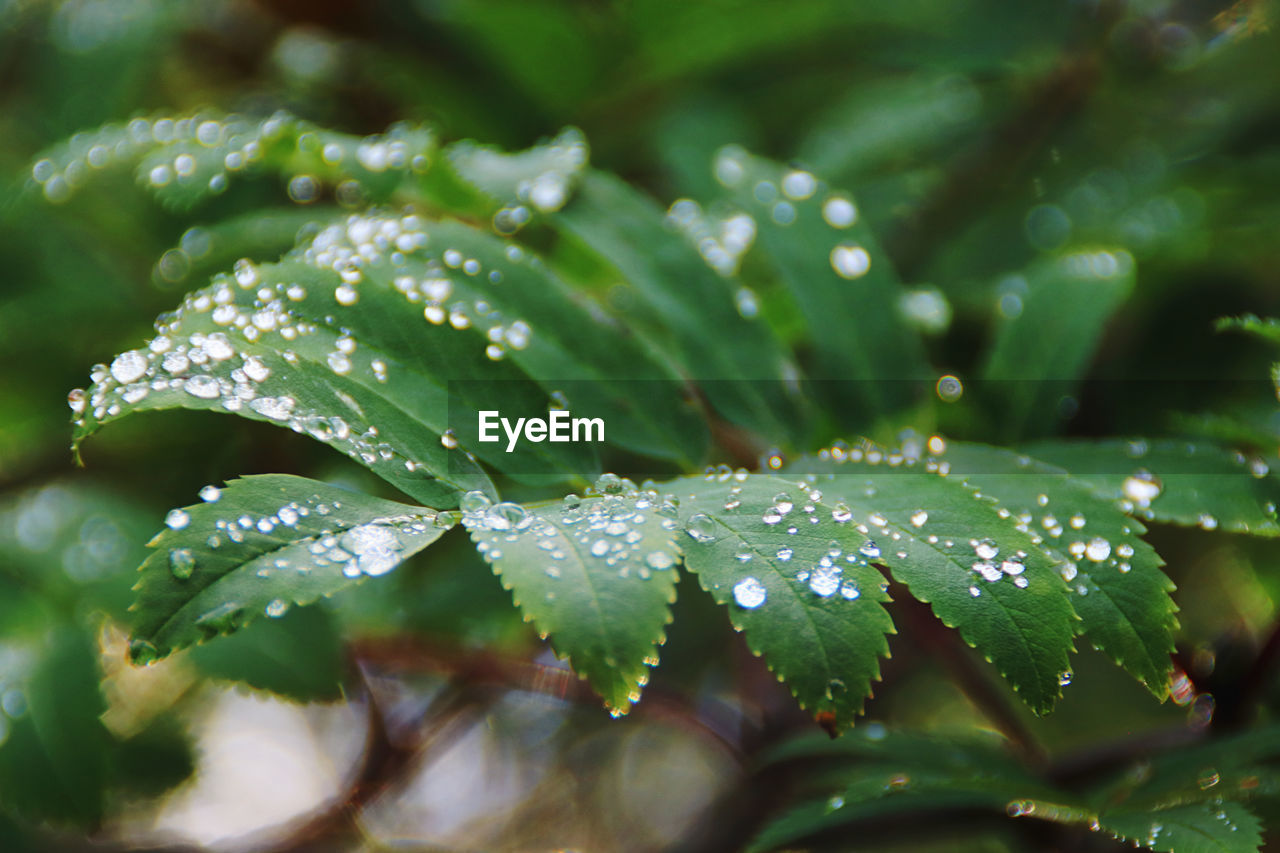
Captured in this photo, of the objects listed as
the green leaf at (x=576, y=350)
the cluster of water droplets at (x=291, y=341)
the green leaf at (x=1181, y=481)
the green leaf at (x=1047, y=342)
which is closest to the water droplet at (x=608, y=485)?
the green leaf at (x=576, y=350)

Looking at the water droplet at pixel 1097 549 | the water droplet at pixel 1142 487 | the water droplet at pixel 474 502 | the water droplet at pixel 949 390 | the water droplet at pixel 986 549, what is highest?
the water droplet at pixel 474 502

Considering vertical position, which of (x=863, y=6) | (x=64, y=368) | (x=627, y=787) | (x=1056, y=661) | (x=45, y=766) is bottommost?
(x=627, y=787)

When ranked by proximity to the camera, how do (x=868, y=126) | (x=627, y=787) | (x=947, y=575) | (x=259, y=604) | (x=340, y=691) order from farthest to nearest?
1. (x=627, y=787)
2. (x=868, y=126)
3. (x=340, y=691)
4. (x=947, y=575)
5. (x=259, y=604)

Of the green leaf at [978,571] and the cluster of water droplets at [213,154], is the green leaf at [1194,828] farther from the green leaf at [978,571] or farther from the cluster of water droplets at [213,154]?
the cluster of water droplets at [213,154]

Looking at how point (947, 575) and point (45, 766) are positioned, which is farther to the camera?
point (45, 766)

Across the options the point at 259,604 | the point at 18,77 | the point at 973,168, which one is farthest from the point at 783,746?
the point at 18,77

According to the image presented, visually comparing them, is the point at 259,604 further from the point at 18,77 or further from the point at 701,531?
the point at 18,77

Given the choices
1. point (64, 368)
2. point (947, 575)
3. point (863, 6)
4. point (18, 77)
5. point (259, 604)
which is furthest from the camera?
point (18, 77)

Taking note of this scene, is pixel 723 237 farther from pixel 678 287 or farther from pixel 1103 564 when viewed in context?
pixel 1103 564
